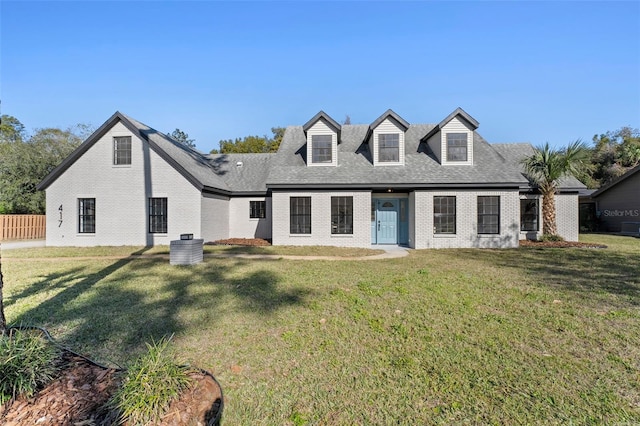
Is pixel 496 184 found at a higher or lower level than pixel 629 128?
lower

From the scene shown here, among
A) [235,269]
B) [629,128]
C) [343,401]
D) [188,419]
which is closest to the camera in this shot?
[188,419]

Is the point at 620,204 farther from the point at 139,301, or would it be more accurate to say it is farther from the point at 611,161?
the point at 139,301

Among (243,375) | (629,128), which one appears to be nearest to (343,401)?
(243,375)

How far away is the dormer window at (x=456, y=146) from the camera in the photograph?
49.7 feet

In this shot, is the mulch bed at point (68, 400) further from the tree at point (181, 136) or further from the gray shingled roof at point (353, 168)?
the tree at point (181, 136)

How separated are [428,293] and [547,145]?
1300 cm

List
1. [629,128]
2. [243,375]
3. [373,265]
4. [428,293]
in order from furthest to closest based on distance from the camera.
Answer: [629,128] < [373,265] < [428,293] < [243,375]

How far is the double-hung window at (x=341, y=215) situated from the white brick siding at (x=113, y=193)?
748 centimetres

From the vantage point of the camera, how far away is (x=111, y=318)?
5.20 m

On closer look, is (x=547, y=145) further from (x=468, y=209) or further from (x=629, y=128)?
(x=629, y=128)

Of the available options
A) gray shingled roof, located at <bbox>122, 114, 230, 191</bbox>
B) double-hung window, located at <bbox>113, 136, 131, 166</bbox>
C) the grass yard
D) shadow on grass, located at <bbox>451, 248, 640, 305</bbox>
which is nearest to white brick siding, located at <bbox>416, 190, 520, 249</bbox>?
shadow on grass, located at <bbox>451, 248, 640, 305</bbox>

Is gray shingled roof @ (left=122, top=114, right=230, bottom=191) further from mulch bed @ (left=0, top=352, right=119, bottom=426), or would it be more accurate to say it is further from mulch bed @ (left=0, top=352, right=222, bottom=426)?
mulch bed @ (left=0, top=352, right=222, bottom=426)

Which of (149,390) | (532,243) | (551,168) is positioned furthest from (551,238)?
(149,390)

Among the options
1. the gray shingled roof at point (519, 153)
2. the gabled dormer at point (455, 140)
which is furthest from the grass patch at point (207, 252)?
the gray shingled roof at point (519, 153)
